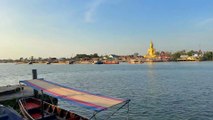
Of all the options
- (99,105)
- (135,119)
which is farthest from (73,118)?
(135,119)

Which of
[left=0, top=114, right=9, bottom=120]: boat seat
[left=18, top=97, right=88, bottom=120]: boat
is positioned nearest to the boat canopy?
[left=18, top=97, right=88, bottom=120]: boat

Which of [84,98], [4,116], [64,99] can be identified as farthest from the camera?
[64,99]

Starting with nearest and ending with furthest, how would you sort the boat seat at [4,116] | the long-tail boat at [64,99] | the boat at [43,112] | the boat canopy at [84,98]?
1. the boat seat at [4,116]
2. the boat canopy at [84,98]
3. the long-tail boat at [64,99]
4. the boat at [43,112]

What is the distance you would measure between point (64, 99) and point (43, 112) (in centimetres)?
564

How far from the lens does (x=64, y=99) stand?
16.6 m

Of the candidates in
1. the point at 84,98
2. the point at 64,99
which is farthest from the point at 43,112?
the point at 84,98

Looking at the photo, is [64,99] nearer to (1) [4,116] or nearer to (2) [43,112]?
(1) [4,116]

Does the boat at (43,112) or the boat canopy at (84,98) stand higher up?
the boat canopy at (84,98)

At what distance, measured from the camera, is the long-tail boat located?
14.7m

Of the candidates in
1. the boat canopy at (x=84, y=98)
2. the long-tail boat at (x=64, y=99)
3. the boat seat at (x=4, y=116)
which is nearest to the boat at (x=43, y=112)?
the long-tail boat at (x=64, y=99)

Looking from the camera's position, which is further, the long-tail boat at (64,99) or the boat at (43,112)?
the boat at (43,112)

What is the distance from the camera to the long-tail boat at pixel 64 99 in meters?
14.7

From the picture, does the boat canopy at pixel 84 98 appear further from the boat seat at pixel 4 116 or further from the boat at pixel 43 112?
the boat seat at pixel 4 116

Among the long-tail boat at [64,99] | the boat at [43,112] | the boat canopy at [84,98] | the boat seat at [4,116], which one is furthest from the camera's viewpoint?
the boat at [43,112]
